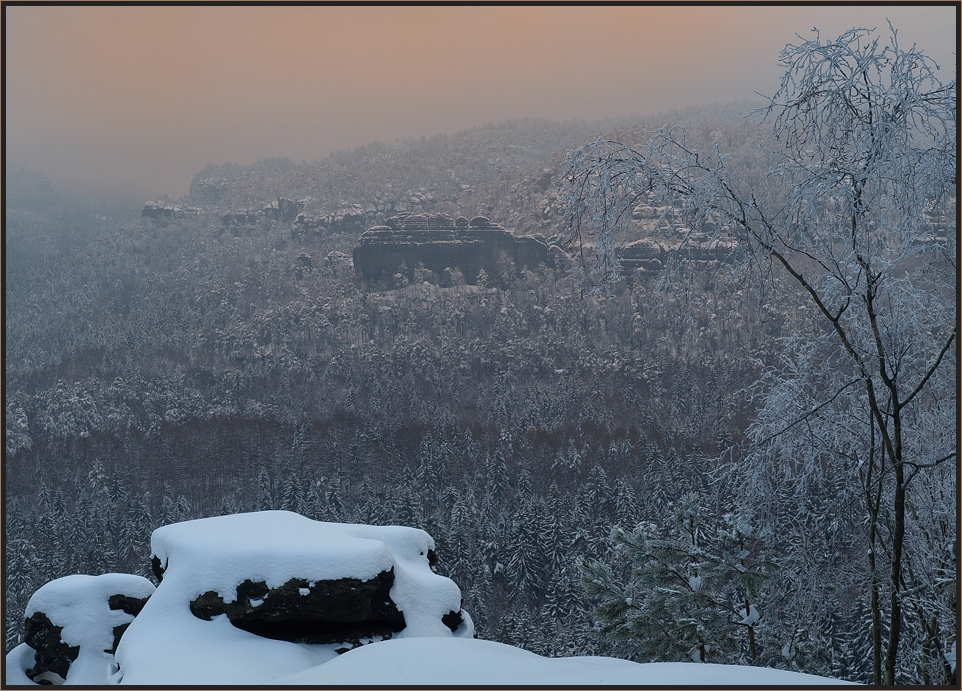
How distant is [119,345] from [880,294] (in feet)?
333

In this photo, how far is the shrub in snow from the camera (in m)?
9.94

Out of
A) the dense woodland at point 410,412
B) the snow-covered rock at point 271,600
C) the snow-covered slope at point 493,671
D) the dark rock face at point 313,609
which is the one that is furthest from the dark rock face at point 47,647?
the snow-covered slope at point 493,671

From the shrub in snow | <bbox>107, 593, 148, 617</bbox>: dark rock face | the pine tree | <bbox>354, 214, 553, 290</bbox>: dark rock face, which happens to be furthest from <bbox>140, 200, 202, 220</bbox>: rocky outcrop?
the pine tree

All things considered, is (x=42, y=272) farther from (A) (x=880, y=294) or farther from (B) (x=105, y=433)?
(A) (x=880, y=294)

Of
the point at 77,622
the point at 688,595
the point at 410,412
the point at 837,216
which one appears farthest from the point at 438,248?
the point at 837,216

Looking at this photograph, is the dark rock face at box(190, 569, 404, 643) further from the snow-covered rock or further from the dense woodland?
the dense woodland

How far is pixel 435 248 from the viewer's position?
A: 13700 centimetres

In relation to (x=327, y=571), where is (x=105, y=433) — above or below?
below

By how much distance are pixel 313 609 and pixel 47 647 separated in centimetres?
517

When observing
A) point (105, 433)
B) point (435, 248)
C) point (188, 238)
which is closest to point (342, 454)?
point (105, 433)

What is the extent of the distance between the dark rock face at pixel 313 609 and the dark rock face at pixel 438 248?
11697 cm

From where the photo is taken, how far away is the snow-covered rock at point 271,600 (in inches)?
277

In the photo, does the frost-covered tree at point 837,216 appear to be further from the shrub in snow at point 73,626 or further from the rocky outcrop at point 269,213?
the rocky outcrop at point 269,213

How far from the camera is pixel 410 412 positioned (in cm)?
7338
